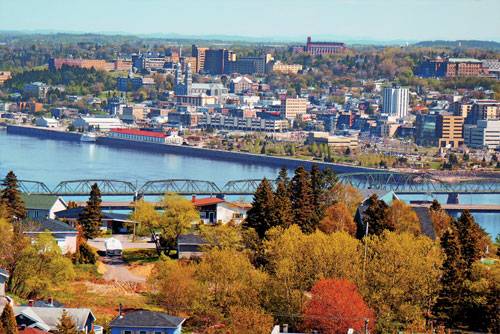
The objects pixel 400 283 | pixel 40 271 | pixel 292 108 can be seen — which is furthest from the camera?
pixel 292 108

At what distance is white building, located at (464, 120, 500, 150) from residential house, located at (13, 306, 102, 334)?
3660 cm

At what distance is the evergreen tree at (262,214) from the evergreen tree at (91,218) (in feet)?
7.76

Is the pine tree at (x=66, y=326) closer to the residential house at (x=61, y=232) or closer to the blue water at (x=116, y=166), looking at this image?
the residential house at (x=61, y=232)

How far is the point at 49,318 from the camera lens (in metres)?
9.75

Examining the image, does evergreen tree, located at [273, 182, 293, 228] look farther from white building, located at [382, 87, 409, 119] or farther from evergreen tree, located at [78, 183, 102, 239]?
white building, located at [382, 87, 409, 119]

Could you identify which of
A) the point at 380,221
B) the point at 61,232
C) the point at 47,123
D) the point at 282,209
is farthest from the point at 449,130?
the point at 61,232

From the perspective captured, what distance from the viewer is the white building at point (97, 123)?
167 ft

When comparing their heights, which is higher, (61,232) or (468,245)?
(468,245)

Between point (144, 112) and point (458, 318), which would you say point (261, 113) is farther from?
point (458, 318)

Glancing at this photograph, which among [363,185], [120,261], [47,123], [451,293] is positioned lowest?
[47,123]

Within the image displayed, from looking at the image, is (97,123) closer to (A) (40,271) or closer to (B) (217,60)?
(B) (217,60)

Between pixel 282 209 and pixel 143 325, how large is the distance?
4904 millimetres

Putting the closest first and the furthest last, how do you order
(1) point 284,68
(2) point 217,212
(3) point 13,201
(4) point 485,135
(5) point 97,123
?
(3) point 13,201, (2) point 217,212, (4) point 485,135, (5) point 97,123, (1) point 284,68

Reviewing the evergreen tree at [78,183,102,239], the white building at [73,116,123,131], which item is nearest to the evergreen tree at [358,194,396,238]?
the evergreen tree at [78,183,102,239]
